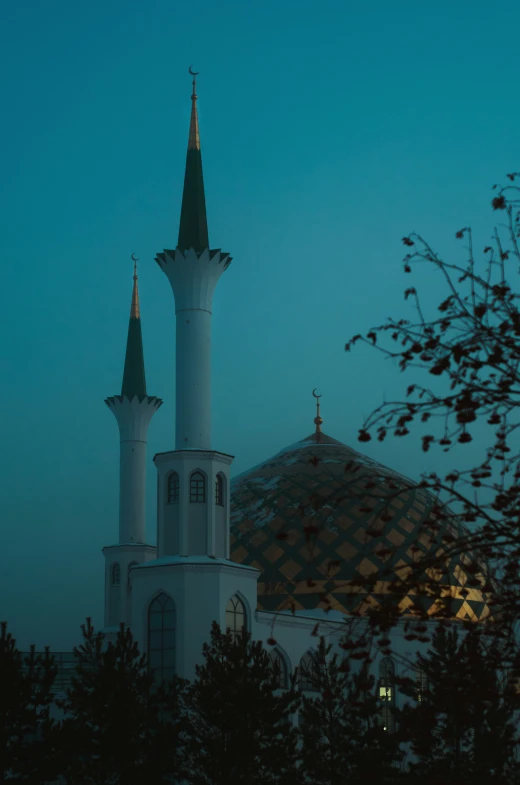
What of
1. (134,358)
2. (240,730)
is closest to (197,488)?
(240,730)

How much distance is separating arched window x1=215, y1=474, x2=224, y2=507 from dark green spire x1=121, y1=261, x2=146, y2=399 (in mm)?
6514

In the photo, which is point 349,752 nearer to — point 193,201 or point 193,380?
point 193,380

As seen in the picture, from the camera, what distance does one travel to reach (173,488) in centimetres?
2458

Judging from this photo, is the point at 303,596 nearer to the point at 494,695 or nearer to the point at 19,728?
the point at 19,728

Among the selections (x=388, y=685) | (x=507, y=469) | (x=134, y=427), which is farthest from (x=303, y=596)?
(x=507, y=469)

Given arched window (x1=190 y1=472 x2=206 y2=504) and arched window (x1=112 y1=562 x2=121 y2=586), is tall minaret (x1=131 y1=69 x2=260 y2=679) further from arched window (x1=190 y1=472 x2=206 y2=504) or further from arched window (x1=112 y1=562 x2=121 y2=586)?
arched window (x1=112 y1=562 x2=121 y2=586)

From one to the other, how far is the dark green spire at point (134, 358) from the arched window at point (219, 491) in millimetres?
6514

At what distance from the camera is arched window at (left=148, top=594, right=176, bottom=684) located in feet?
78.2

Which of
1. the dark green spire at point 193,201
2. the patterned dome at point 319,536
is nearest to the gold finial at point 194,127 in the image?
the dark green spire at point 193,201

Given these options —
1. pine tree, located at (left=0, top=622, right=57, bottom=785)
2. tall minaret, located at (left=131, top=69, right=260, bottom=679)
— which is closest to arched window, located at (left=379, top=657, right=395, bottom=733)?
tall minaret, located at (left=131, top=69, right=260, bottom=679)

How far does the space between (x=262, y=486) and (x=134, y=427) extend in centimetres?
630

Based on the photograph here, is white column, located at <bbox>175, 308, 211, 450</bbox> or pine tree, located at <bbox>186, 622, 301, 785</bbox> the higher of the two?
white column, located at <bbox>175, 308, 211, 450</bbox>

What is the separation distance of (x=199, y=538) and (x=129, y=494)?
6180mm

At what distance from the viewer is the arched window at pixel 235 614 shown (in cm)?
2455
